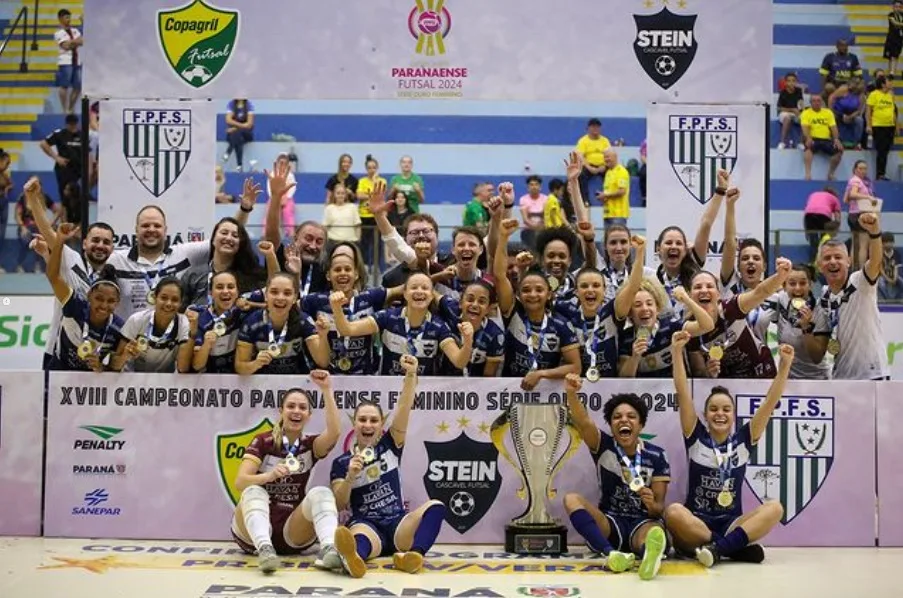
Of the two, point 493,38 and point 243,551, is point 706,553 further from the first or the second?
point 493,38

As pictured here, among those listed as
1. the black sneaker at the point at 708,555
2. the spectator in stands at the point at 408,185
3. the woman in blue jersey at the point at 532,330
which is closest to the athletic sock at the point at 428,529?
the woman in blue jersey at the point at 532,330

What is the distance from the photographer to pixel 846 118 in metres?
18.7

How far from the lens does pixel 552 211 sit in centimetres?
1605

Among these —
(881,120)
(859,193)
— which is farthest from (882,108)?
(859,193)

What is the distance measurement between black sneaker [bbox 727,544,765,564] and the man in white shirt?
1757 mm

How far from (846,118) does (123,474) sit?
519 inches

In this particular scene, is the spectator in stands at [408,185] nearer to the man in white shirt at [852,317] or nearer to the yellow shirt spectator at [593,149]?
the yellow shirt spectator at [593,149]

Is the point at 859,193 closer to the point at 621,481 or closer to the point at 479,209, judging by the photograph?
the point at 479,209

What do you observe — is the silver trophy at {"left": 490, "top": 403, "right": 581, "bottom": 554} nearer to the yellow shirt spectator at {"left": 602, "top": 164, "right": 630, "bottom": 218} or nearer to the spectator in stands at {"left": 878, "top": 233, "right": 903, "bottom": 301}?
the spectator in stands at {"left": 878, "top": 233, "right": 903, "bottom": 301}

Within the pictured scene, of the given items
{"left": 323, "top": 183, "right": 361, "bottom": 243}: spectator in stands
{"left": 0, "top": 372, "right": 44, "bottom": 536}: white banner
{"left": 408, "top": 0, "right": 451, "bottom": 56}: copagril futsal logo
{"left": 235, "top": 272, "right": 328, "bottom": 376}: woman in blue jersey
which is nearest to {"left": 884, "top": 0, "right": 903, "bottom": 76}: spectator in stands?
{"left": 323, "top": 183, "right": 361, "bottom": 243}: spectator in stands

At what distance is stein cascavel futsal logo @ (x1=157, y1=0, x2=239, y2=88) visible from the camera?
427 inches

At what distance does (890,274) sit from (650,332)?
4.85 m

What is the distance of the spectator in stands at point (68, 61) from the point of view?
60.3 feet

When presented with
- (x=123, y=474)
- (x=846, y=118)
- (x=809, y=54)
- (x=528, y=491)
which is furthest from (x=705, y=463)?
(x=809, y=54)
